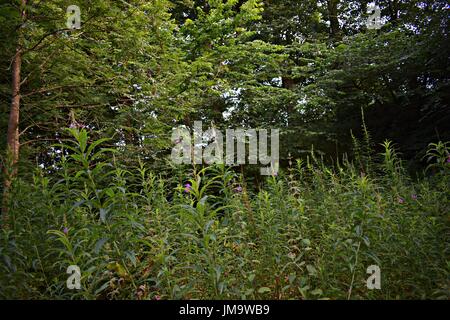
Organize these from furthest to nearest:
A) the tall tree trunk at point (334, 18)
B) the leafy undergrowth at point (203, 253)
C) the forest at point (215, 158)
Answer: the tall tree trunk at point (334, 18)
the forest at point (215, 158)
the leafy undergrowth at point (203, 253)

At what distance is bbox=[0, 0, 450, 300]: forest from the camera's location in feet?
9.30

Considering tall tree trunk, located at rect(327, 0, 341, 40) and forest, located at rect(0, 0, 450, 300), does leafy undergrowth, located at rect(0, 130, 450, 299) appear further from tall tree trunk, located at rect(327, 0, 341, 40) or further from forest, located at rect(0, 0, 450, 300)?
tall tree trunk, located at rect(327, 0, 341, 40)

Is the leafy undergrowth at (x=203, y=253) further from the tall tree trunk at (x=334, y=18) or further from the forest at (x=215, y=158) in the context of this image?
the tall tree trunk at (x=334, y=18)

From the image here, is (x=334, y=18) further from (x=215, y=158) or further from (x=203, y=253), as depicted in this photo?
(x=203, y=253)

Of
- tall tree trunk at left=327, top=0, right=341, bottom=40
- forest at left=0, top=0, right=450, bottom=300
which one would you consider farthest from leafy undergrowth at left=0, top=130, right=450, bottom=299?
tall tree trunk at left=327, top=0, right=341, bottom=40

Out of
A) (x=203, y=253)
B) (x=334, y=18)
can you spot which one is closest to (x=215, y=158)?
(x=203, y=253)

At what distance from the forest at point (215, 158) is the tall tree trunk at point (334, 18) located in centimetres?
7

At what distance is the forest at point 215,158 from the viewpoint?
9.30 ft

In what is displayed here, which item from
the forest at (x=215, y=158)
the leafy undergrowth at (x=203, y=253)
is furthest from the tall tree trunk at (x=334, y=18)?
the leafy undergrowth at (x=203, y=253)

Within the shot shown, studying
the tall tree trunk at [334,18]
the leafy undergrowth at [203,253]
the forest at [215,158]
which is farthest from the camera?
the tall tree trunk at [334,18]

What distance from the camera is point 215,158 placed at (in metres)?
4.11

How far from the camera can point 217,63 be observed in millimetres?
10953

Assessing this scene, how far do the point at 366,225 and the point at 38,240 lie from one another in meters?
2.65
